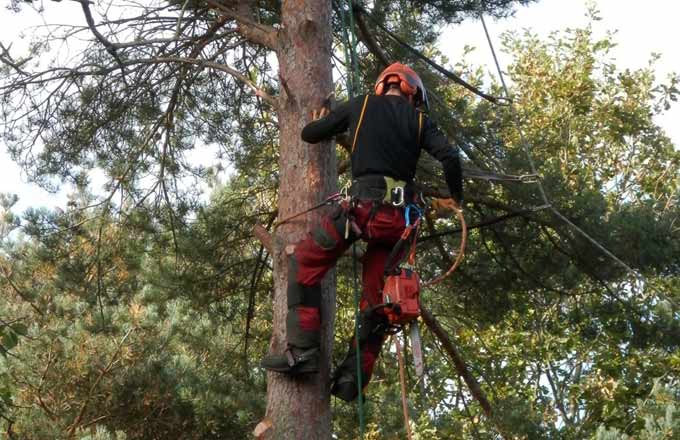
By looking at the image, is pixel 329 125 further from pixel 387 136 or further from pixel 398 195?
pixel 398 195

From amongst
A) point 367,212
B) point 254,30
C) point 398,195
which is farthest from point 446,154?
point 254,30

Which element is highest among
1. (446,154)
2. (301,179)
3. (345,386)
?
(301,179)

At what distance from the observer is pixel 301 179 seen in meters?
4.53

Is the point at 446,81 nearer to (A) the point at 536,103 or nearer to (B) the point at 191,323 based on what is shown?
(B) the point at 191,323

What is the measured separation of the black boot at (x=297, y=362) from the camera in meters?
4.07

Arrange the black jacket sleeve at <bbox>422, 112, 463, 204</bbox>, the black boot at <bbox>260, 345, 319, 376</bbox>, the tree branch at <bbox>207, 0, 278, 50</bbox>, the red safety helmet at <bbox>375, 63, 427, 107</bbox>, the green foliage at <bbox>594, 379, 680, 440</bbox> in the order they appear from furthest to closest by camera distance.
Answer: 1. the green foliage at <bbox>594, 379, 680, 440</bbox>
2. the tree branch at <bbox>207, 0, 278, 50</bbox>
3. the red safety helmet at <bbox>375, 63, 427, 107</bbox>
4. the black jacket sleeve at <bbox>422, 112, 463, 204</bbox>
5. the black boot at <bbox>260, 345, 319, 376</bbox>

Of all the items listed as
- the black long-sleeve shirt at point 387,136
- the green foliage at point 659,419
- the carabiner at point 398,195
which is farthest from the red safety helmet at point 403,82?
the green foliage at point 659,419

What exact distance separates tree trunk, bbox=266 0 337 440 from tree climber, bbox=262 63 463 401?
0.38ft

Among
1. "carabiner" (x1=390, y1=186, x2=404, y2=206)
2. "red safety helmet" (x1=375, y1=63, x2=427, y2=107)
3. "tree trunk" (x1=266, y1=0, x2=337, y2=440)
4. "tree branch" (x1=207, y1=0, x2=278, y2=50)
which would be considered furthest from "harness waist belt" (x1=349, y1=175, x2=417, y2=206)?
"tree branch" (x1=207, y1=0, x2=278, y2=50)

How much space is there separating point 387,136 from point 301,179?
524mm

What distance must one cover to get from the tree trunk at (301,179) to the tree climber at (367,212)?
12 centimetres

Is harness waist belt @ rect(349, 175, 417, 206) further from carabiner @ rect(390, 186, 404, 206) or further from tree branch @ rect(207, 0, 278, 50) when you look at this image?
tree branch @ rect(207, 0, 278, 50)

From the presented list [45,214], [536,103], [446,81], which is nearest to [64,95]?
[45,214]

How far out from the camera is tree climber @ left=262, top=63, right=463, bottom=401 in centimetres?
412
